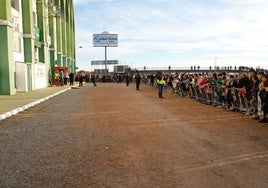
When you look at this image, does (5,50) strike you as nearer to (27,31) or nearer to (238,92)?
(27,31)

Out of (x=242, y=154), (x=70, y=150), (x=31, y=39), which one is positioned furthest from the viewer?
(x=31, y=39)

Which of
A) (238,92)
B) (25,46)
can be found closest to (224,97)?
(238,92)

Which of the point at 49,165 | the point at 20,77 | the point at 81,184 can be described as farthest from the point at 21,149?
the point at 20,77

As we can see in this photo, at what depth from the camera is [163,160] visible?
6.76 metres

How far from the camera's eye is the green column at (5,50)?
23.5 metres

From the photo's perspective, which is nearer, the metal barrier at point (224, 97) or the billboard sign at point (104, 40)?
the metal barrier at point (224, 97)

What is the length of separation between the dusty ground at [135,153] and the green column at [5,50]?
12.5 meters

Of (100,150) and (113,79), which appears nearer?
(100,150)

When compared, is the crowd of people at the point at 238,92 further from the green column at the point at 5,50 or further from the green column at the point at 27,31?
the green column at the point at 27,31

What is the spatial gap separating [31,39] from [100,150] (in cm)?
2547

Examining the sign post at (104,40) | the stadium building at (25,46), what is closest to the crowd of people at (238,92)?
the stadium building at (25,46)

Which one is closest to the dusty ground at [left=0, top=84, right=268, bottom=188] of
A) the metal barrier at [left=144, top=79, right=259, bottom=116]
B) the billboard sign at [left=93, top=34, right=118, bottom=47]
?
the metal barrier at [left=144, top=79, right=259, bottom=116]

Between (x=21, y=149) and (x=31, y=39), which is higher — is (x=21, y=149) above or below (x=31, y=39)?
below

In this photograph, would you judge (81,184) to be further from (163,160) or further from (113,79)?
(113,79)
